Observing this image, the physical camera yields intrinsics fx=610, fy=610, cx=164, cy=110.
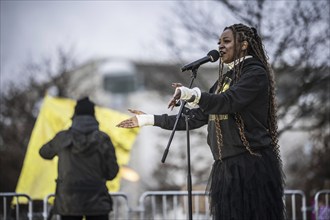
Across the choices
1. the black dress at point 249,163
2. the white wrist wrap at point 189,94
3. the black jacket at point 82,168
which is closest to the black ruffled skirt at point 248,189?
the black dress at point 249,163

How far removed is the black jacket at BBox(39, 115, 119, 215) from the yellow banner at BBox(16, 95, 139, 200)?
2.46 m

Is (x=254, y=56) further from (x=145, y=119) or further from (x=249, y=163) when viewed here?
(x=145, y=119)

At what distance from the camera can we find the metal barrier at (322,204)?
830 cm

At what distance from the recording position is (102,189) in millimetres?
6355

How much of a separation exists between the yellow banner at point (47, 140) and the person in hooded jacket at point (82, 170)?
2.46 m

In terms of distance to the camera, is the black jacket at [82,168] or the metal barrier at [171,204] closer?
the black jacket at [82,168]

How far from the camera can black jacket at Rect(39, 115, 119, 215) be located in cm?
625

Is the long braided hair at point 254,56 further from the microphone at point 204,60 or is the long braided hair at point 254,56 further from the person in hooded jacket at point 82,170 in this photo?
the person in hooded jacket at point 82,170

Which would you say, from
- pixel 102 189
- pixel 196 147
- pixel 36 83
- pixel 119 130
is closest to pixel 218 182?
pixel 102 189

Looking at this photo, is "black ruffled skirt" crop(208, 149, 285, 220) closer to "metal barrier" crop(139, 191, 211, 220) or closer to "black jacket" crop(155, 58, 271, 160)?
"black jacket" crop(155, 58, 271, 160)

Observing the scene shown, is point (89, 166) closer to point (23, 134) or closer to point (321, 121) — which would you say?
point (321, 121)

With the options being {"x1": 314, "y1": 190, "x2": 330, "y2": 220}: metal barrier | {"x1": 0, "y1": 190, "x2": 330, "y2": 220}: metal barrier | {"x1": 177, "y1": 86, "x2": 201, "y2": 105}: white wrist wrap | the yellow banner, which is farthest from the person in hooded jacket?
{"x1": 314, "y1": 190, "x2": 330, "y2": 220}: metal barrier

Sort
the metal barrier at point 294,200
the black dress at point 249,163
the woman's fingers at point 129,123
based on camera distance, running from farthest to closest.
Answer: the metal barrier at point 294,200 → the woman's fingers at point 129,123 → the black dress at point 249,163

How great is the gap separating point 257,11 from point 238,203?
9070 mm
